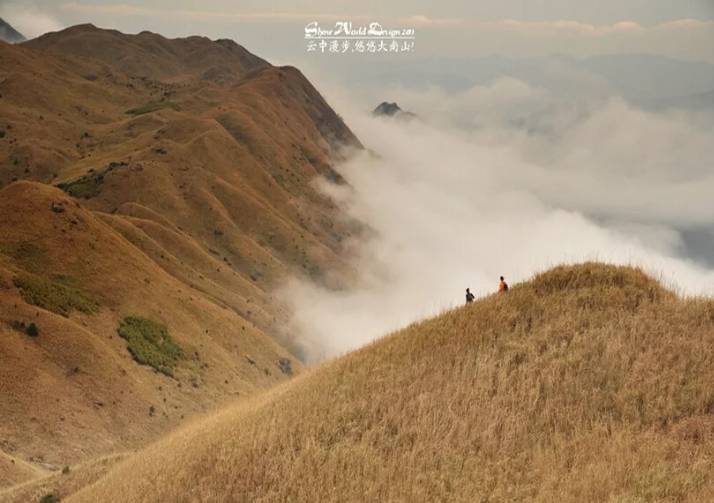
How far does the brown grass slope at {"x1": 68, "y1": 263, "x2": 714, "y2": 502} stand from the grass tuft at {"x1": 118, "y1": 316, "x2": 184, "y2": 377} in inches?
1588

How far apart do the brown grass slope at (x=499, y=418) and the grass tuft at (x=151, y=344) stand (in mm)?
40334

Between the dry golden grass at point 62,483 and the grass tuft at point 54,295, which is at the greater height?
the grass tuft at point 54,295

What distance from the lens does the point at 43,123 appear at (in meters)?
152

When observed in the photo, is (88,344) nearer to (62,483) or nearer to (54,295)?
(54,295)

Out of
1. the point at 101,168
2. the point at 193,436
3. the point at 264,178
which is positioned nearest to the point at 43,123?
the point at 101,168

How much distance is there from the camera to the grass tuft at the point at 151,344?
5591 centimetres

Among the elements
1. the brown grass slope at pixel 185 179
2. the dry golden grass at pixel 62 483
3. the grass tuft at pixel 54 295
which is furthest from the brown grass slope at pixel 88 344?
the brown grass slope at pixel 185 179

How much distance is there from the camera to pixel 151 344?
58094mm

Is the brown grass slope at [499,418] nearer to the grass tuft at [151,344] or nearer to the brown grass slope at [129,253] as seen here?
the brown grass slope at [129,253]

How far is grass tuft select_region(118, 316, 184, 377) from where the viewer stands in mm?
55906

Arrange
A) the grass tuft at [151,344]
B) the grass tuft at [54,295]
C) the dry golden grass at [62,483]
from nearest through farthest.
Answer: the dry golden grass at [62,483] → the grass tuft at [54,295] → the grass tuft at [151,344]

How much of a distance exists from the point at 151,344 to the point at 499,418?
5156 cm

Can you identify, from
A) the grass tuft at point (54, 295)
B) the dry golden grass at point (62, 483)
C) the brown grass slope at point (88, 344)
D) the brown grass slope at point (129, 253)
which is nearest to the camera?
the dry golden grass at point (62, 483)

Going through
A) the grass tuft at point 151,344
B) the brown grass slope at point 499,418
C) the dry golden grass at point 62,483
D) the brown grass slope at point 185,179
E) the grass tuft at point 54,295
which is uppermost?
the brown grass slope at point 185,179
